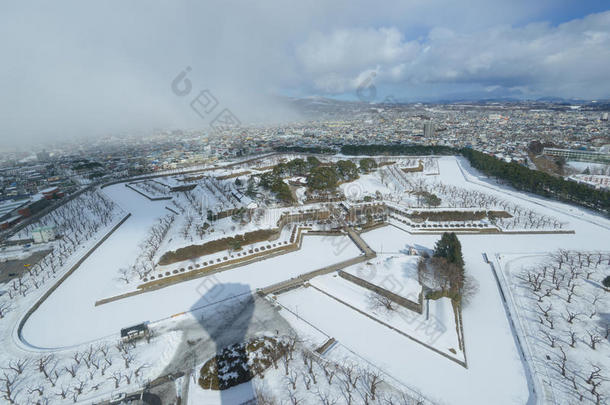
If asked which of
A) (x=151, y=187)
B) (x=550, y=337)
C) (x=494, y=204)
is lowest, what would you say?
(x=550, y=337)

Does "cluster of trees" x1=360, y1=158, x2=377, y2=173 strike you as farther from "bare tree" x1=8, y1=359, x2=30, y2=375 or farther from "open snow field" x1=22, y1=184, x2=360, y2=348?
"bare tree" x1=8, y1=359, x2=30, y2=375

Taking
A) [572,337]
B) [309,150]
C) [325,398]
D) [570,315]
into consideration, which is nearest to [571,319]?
[570,315]

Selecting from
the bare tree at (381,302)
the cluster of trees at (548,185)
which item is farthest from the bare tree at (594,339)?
the cluster of trees at (548,185)

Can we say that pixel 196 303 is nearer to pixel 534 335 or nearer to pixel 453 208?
pixel 534 335

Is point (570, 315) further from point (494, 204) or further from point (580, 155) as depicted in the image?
point (580, 155)

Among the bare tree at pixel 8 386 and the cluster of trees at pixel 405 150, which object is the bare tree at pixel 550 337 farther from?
the cluster of trees at pixel 405 150

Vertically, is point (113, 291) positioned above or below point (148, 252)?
below

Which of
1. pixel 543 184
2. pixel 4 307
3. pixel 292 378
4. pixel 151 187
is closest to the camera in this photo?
pixel 292 378
